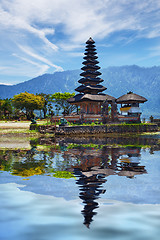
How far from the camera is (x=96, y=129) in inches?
1485

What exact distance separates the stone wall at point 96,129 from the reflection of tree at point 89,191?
26.3 meters

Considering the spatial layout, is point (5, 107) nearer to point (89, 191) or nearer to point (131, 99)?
point (131, 99)

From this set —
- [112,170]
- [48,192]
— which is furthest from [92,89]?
[48,192]

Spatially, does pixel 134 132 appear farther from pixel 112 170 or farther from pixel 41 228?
pixel 41 228

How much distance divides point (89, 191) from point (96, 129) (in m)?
31.1

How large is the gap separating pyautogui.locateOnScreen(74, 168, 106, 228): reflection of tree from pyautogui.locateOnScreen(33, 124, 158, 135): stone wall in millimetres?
26340

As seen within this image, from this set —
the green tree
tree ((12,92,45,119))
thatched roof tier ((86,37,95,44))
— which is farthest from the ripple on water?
the green tree

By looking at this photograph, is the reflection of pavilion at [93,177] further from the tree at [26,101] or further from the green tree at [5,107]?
the green tree at [5,107]

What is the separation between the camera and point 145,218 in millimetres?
4922

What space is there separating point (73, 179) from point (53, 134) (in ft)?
90.4

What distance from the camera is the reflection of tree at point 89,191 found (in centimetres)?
517

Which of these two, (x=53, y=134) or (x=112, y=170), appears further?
(x=53, y=134)

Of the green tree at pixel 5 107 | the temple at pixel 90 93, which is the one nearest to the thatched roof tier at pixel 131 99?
the temple at pixel 90 93

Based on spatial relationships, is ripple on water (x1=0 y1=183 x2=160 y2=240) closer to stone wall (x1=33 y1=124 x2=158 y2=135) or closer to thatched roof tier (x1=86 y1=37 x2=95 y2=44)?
stone wall (x1=33 y1=124 x2=158 y2=135)
